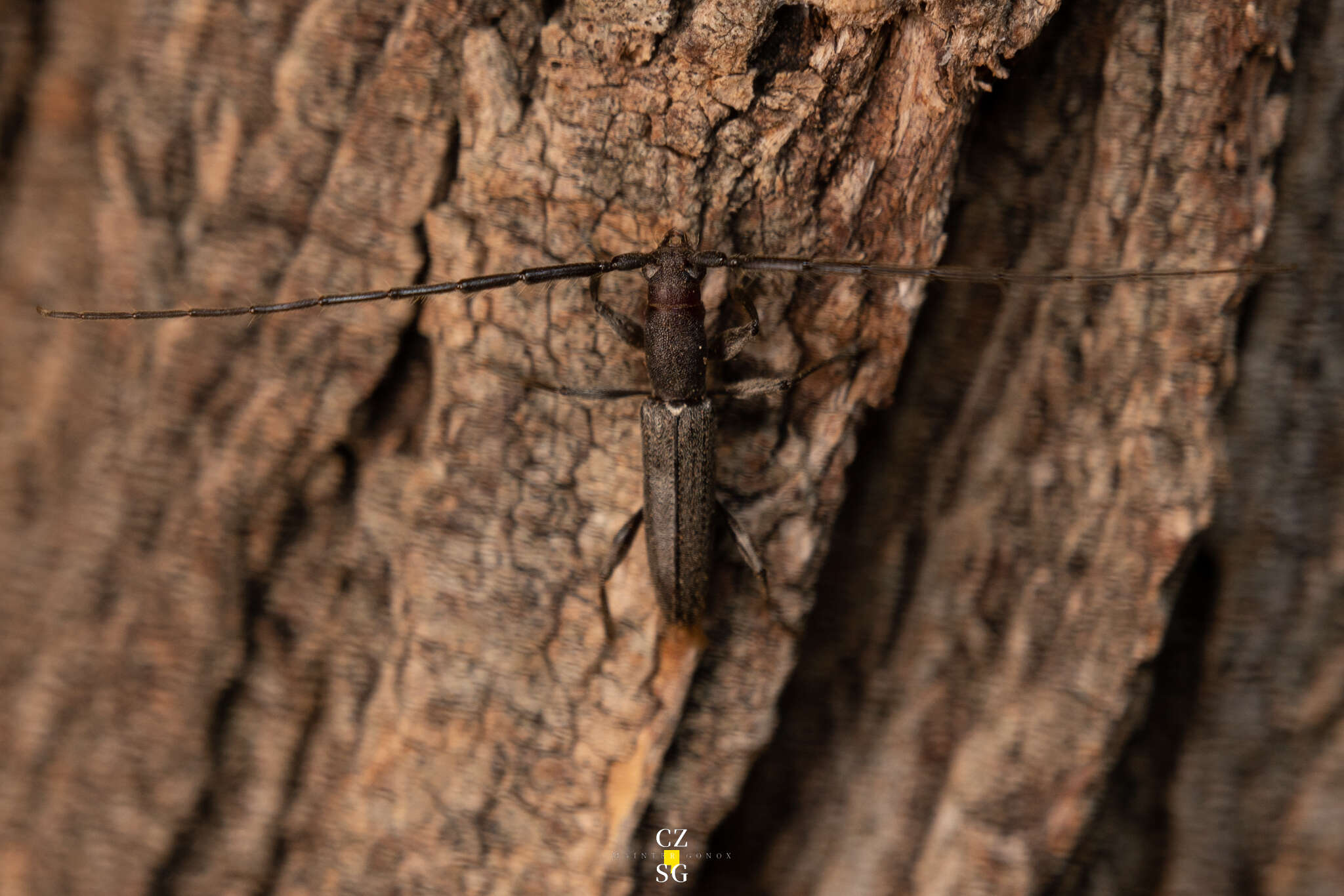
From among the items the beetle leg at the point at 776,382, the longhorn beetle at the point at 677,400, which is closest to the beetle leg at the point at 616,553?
the longhorn beetle at the point at 677,400

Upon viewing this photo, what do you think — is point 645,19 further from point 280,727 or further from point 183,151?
point 280,727

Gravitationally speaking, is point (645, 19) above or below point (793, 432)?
above

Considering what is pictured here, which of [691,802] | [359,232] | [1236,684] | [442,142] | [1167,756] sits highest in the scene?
[442,142]

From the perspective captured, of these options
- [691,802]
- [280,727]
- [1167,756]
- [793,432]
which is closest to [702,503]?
[793,432]

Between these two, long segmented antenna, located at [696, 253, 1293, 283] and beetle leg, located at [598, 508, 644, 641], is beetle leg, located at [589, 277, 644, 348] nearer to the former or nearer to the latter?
long segmented antenna, located at [696, 253, 1293, 283]

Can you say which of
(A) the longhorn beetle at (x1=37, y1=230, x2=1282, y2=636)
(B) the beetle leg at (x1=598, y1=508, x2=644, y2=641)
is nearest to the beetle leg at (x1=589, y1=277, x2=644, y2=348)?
(A) the longhorn beetle at (x1=37, y1=230, x2=1282, y2=636)

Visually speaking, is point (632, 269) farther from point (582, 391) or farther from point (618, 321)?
point (582, 391)
